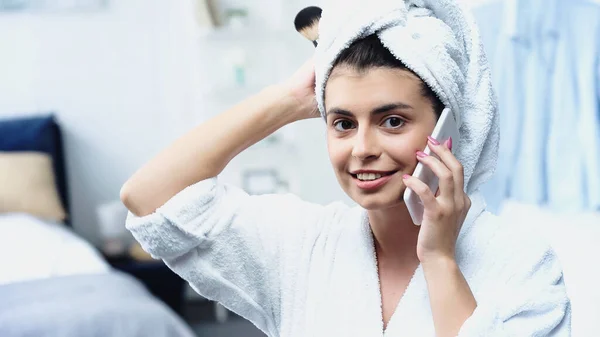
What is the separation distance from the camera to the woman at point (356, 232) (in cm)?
83

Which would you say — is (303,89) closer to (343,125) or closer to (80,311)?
(343,125)

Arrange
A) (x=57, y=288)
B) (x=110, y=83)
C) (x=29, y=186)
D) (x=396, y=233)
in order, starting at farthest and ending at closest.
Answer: (x=110, y=83)
(x=29, y=186)
(x=57, y=288)
(x=396, y=233)

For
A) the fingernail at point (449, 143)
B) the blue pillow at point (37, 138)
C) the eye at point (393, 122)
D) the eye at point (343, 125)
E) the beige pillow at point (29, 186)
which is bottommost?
the beige pillow at point (29, 186)

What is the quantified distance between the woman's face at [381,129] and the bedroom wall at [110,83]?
8.47 feet

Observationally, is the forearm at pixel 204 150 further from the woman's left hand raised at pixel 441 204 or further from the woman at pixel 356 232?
the woman's left hand raised at pixel 441 204

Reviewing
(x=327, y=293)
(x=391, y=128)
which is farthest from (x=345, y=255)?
(x=391, y=128)

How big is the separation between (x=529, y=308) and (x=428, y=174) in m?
0.20

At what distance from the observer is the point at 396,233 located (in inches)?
39.0

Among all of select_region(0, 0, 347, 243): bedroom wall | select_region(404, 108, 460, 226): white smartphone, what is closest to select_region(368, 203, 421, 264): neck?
select_region(404, 108, 460, 226): white smartphone

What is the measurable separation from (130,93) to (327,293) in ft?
9.53

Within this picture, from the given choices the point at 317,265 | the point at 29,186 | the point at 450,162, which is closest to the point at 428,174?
the point at 450,162

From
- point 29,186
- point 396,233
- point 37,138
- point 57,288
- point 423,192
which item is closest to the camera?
point 423,192

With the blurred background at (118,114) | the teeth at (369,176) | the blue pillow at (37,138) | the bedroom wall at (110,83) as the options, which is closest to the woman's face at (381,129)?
the teeth at (369,176)

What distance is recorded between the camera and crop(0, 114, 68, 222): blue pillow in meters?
3.39
